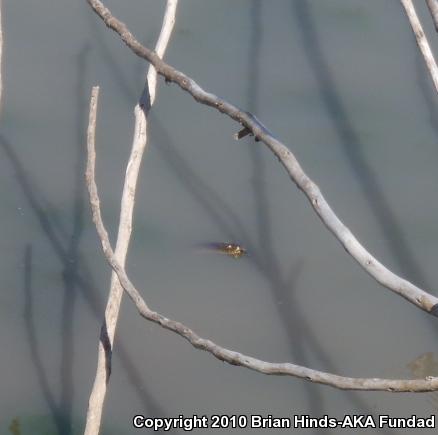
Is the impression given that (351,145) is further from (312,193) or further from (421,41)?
(312,193)

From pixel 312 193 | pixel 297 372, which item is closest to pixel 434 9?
pixel 312 193

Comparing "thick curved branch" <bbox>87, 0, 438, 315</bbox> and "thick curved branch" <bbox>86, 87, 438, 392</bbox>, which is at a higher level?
"thick curved branch" <bbox>87, 0, 438, 315</bbox>

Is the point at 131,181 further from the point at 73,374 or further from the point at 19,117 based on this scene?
the point at 19,117

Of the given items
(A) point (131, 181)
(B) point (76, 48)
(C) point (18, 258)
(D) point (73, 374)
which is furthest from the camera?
(B) point (76, 48)

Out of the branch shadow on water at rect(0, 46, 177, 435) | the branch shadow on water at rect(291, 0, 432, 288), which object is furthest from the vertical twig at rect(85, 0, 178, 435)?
the branch shadow on water at rect(291, 0, 432, 288)

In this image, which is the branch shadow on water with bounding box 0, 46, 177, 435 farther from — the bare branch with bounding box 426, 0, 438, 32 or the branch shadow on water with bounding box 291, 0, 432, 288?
the bare branch with bounding box 426, 0, 438, 32

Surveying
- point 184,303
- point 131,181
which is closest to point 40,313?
point 184,303
